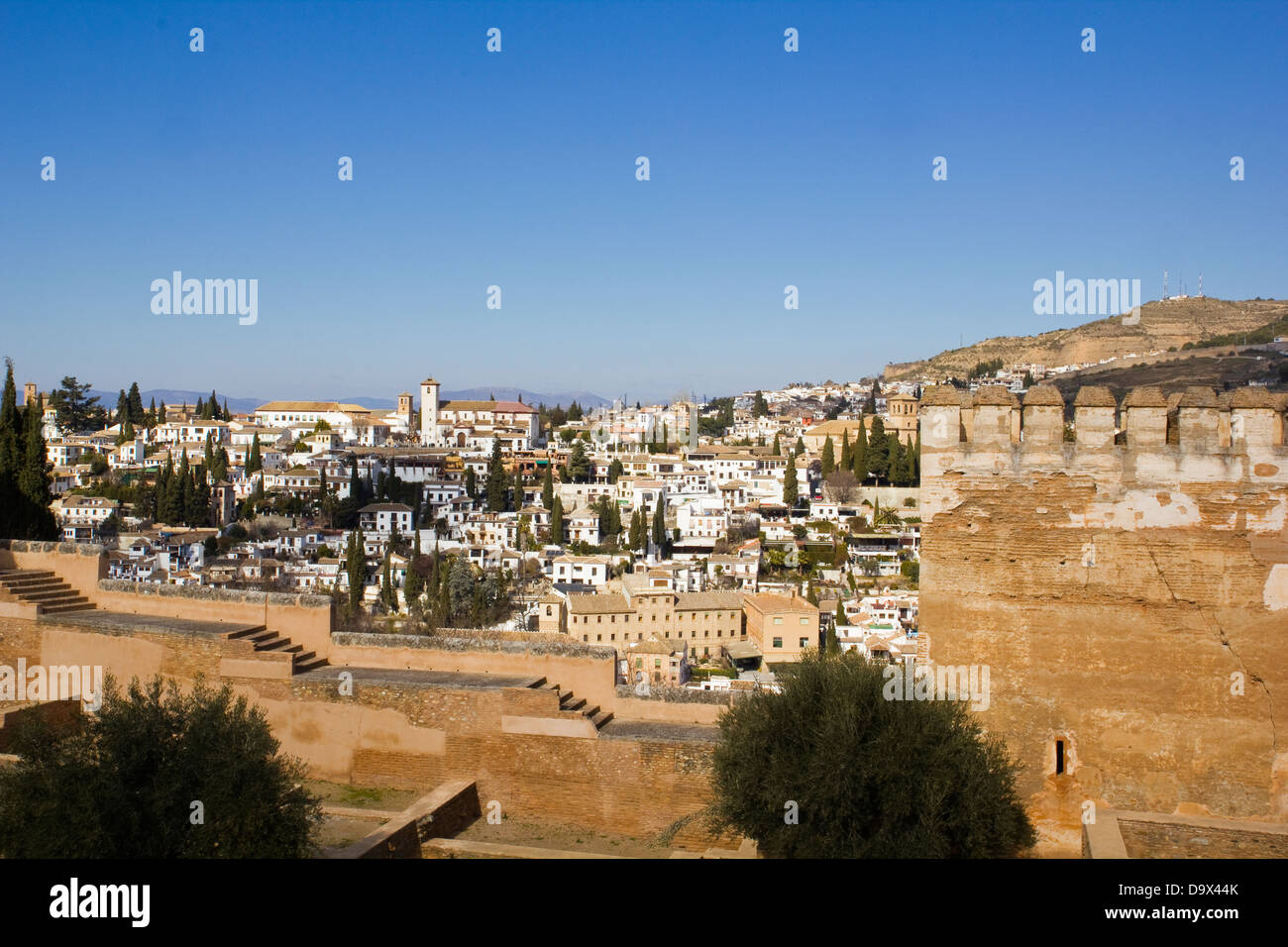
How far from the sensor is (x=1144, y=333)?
408ft

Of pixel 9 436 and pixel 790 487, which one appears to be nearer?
pixel 9 436

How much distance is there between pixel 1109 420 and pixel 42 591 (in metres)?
11.0

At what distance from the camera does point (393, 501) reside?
69.2m

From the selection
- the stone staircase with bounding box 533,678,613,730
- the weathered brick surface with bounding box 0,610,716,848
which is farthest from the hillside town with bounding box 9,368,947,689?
the weathered brick surface with bounding box 0,610,716,848

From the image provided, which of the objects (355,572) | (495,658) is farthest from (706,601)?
(495,658)

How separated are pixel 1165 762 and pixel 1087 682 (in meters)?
0.70

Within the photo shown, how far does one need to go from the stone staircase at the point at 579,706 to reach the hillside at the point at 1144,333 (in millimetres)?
120180

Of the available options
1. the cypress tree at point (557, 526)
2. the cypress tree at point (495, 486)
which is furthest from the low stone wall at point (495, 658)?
the cypress tree at point (495, 486)

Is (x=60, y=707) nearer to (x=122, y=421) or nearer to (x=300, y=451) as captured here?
(x=300, y=451)

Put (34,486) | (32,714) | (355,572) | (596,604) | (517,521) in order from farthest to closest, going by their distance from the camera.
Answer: (517,521) < (355,572) < (596,604) < (34,486) < (32,714)

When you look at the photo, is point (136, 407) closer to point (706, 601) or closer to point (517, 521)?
point (517, 521)

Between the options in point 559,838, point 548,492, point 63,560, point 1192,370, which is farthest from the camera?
point 1192,370

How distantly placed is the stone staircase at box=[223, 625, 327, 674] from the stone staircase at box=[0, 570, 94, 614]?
8.11 feet
